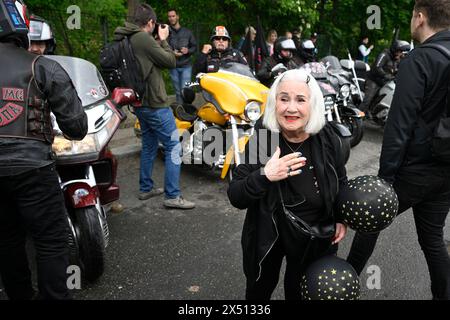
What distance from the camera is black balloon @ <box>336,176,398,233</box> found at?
214 centimetres

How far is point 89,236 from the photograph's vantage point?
3012 millimetres

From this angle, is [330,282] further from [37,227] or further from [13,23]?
[13,23]

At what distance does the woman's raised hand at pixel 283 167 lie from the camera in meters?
1.99

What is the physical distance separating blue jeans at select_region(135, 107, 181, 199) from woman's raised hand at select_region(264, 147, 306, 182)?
8.90 feet

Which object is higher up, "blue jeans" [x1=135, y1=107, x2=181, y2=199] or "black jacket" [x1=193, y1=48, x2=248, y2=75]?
"black jacket" [x1=193, y1=48, x2=248, y2=75]

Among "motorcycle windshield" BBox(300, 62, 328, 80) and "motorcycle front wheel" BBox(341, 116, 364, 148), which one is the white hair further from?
"motorcycle front wheel" BBox(341, 116, 364, 148)

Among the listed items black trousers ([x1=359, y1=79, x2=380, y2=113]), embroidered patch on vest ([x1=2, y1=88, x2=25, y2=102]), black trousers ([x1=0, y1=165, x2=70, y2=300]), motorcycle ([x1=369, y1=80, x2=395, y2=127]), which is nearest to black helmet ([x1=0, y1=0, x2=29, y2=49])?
embroidered patch on vest ([x1=2, y1=88, x2=25, y2=102])

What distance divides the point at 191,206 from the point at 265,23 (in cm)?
816

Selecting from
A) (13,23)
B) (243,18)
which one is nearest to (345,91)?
(13,23)

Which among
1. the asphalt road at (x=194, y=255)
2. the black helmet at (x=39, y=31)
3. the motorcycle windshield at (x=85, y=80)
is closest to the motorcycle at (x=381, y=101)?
the asphalt road at (x=194, y=255)

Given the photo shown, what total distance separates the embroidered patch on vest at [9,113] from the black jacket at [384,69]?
698 cm

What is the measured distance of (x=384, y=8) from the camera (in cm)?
→ 1357

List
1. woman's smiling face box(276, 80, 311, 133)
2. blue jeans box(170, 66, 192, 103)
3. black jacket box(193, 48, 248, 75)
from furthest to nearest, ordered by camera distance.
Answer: blue jeans box(170, 66, 192, 103)
black jacket box(193, 48, 248, 75)
woman's smiling face box(276, 80, 311, 133)

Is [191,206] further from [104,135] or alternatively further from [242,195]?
[242,195]
